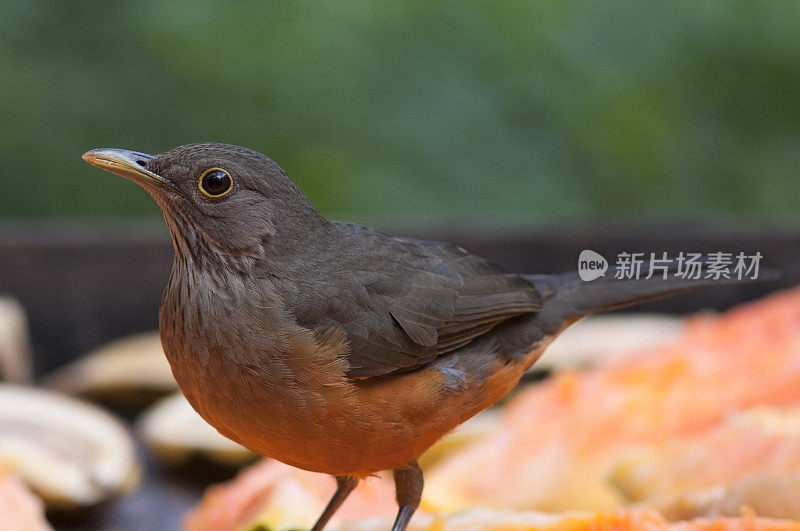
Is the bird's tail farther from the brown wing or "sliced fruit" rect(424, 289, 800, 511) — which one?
"sliced fruit" rect(424, 289, 800, 511)

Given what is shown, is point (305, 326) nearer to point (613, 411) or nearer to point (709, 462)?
point (709, 462)

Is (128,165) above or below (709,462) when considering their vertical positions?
above

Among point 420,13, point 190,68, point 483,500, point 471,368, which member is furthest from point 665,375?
point 190,68

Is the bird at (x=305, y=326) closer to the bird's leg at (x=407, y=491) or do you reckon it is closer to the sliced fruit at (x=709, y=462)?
the bird's leg at (x=407, y=491)

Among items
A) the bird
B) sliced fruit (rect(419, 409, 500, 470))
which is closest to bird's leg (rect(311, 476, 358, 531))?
the bird

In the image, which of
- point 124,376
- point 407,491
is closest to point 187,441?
point 124,376
